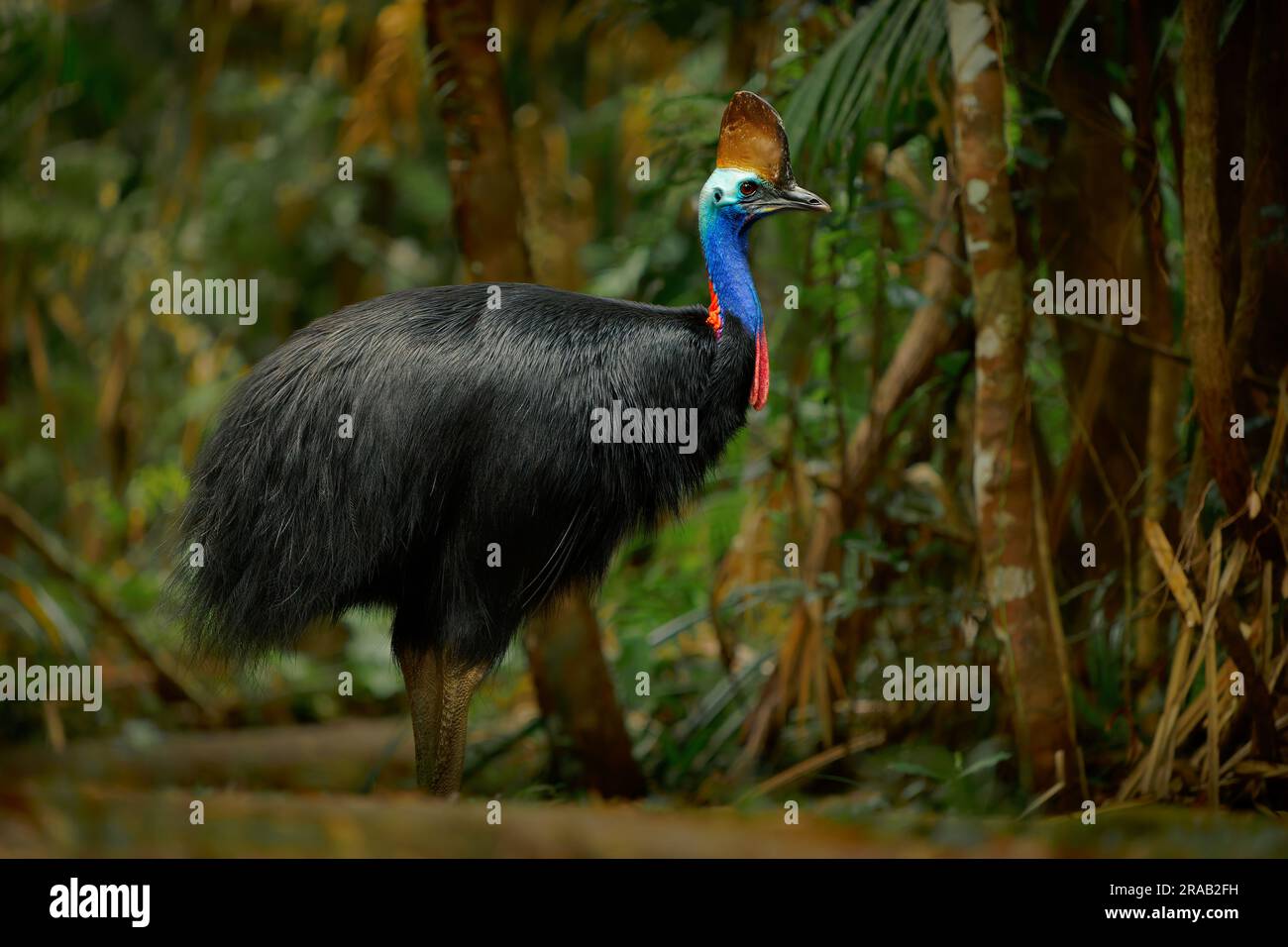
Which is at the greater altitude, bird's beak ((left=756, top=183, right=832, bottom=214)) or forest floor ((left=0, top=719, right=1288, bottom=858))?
bird's beak ((left=756, top=183, right=832, bottom=214))

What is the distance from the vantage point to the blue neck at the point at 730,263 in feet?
10.8

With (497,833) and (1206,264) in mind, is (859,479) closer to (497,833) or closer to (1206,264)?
(1206,264)

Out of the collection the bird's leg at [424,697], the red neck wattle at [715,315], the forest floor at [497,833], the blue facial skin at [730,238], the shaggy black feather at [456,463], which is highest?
the blue facial skin at [730,238]

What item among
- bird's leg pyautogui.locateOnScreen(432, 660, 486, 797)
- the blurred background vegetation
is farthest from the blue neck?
bird's leg pyautogui.locateOnScreen(432, 660, 486, 797)

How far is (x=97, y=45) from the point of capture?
10.4 m

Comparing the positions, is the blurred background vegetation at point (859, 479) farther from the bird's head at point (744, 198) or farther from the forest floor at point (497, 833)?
the forest floor at point (497, 833)

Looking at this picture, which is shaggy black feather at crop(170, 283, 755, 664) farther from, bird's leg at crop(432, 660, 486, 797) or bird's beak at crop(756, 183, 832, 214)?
bird's beak at crop(756, 183, 832, 214)

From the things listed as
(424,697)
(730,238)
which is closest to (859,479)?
(730,238)

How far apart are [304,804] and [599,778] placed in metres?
2.40

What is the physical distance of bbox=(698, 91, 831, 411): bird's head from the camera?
325 centimetres

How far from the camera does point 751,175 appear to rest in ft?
10.7

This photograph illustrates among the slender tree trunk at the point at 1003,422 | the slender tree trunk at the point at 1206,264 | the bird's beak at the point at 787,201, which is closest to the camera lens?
the bird's beak at the point at 787,201

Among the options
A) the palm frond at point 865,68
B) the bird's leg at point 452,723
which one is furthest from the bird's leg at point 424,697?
the palm frond at point 865,68

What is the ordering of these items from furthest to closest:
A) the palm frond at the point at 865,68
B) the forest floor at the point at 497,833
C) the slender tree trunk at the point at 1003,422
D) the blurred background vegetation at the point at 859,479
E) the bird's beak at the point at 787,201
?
the blurred background vegetation at the point at 859,479, the palm frond at the point at 865,68, the slender tree trunk at the point at 1003,422, the bird's beak at the point at 787,201, the forest floor at the point at 497,833
